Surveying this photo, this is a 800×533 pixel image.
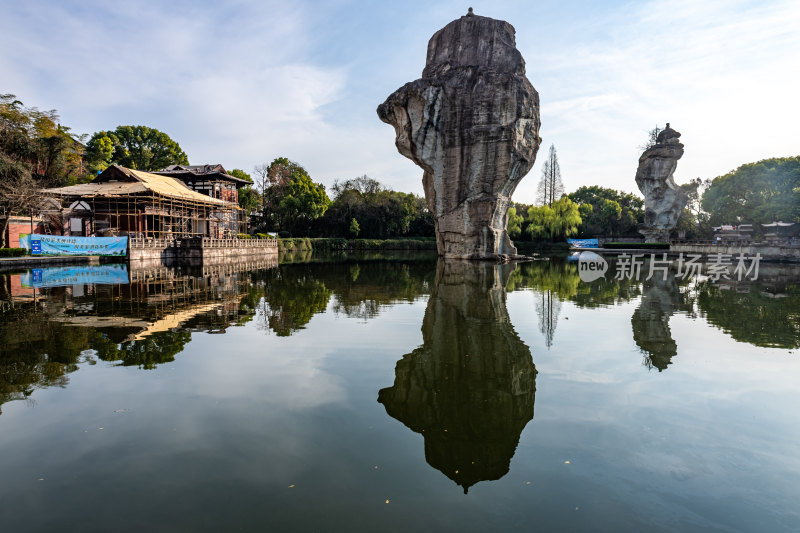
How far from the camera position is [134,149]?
59.4 m

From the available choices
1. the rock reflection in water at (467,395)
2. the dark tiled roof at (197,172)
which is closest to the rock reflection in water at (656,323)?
the rock reflection in water at (467,395)

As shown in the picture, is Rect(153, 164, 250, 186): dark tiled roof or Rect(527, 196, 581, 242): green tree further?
Rect(527, 196, 581, 242): green tree

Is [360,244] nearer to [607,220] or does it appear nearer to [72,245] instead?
[607,220]

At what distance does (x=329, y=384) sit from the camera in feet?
21.5

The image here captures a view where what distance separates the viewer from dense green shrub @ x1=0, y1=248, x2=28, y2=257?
26855mm

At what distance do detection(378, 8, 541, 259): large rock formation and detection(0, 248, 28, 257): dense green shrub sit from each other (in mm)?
24340

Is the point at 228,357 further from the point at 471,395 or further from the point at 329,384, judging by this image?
the point at 471,395

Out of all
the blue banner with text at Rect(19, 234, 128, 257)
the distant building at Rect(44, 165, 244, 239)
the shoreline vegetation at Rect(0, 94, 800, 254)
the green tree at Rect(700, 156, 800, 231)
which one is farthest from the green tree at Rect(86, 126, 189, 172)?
the green tree at Rect(700, 156, 800, 231)

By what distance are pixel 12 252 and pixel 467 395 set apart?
105 ft

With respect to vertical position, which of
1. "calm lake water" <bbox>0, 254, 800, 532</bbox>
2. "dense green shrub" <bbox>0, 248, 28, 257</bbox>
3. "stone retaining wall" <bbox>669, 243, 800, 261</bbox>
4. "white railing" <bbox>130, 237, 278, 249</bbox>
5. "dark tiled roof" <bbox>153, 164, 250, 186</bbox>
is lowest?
"calm lake water" <bbox>0, 254, 800, 532</bbox>

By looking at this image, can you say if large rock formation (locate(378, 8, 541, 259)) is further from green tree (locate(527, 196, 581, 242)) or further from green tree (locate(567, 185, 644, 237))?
green tree (locate(567, 185, 644, 237))

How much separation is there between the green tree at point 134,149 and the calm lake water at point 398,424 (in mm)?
52103

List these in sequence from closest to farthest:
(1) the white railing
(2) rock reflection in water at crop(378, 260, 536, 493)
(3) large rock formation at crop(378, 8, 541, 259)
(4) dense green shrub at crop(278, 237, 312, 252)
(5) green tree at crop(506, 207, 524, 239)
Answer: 1. (2) rock reflection in water at crop(378, 260, 536, 493)
2. (1) the white railing
3. (3) large rock formation at crop(378, 8, 541, 259)
4. (4) dense green shrub at crop(278, 237, 312, 252)
5. (5) green tree at crop(506, 207, 524, 239)

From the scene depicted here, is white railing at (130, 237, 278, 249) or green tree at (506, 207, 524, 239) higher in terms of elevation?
green tree at (506, 207, 524, 239)
